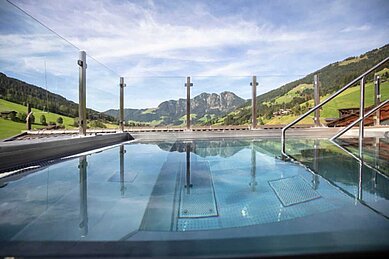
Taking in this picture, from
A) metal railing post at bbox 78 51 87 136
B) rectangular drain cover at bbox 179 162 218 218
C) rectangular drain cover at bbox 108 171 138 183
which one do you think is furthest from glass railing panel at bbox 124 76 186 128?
rectangular drain cover at bbox 179 162 218 218

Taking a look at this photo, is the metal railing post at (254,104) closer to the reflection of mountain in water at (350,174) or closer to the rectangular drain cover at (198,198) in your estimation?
the reflection of mountain in water at (350,174)

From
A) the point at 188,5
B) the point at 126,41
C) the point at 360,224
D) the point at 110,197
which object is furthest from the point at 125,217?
the point at 126,41

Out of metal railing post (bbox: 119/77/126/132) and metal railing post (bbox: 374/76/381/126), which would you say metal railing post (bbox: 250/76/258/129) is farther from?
metal railing post (bbox: 119/77/126/132)

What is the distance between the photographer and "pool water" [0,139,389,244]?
113 cm

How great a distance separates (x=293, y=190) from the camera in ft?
5.96

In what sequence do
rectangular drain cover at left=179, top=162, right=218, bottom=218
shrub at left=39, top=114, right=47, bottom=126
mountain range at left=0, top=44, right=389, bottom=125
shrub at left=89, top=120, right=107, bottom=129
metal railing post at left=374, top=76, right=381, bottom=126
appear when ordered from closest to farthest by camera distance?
rectangular drain cover at left=179, top=162, right=218, bottom=218 → shrub at left=39, top=114, right=47, bottom=126 → shrub at left=89, top=120, right=107, bottom=129 → metal railing post at left=374, top=76, right=381, bottom=126 → mountain range at left=0, top=44, right=389, bottom=125

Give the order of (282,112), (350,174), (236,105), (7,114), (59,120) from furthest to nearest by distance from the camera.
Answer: (236,105)
(282,112)
(59,120)
(7,114)
(350,174)

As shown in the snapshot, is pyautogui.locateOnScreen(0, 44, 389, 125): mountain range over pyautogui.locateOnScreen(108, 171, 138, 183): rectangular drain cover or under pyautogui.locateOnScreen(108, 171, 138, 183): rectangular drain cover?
over

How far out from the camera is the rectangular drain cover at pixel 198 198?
1.39 metres

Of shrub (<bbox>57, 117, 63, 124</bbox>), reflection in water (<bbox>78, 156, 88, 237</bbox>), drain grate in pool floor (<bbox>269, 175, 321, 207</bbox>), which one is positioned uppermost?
shrub (<bbox>57, 117, 63, 124</bbox>)

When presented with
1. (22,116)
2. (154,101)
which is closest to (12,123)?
(22,116)

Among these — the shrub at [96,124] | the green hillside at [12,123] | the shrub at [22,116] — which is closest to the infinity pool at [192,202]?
the green hillside at [12,123]

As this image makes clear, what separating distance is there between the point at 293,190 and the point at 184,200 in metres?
0.83

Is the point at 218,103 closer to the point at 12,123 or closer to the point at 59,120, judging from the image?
the point at 59,120
